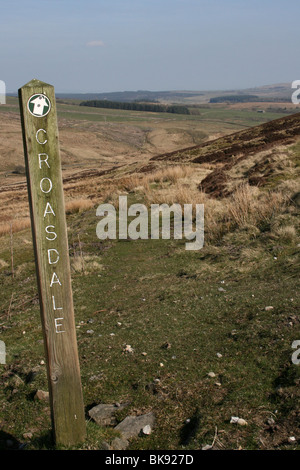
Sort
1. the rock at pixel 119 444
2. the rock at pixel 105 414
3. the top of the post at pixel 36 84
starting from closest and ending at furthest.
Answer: the top of the post at pixel 36 84
the rock at pixel 119 444
the rock at pixel 105 414

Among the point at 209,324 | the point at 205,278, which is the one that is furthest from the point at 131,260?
the point at 209,324

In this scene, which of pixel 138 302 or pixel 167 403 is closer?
pixel 167 403

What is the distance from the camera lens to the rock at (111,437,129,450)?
3.70 meters

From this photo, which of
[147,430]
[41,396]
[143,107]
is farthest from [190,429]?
[143,107]

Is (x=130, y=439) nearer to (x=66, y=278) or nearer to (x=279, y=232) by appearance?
(x=66, y=278)

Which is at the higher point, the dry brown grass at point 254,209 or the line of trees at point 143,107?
the line of trees at point 143,107

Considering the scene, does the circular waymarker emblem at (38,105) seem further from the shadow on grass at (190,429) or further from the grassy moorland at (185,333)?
the shadow on grass at (190,429)

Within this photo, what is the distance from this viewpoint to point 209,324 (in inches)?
248

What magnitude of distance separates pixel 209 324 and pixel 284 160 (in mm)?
12068

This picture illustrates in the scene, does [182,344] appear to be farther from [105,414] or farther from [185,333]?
[105,414]

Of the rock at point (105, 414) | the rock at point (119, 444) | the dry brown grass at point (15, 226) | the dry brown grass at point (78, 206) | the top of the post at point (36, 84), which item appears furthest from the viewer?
the dry brown grass at point (78, 206)

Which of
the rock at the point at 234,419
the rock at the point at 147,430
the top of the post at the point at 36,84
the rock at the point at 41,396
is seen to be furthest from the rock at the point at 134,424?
the top of the post at the point at 36,84

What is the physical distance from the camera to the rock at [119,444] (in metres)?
3.70

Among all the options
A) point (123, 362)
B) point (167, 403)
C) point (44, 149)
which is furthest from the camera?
point (123, 362)
